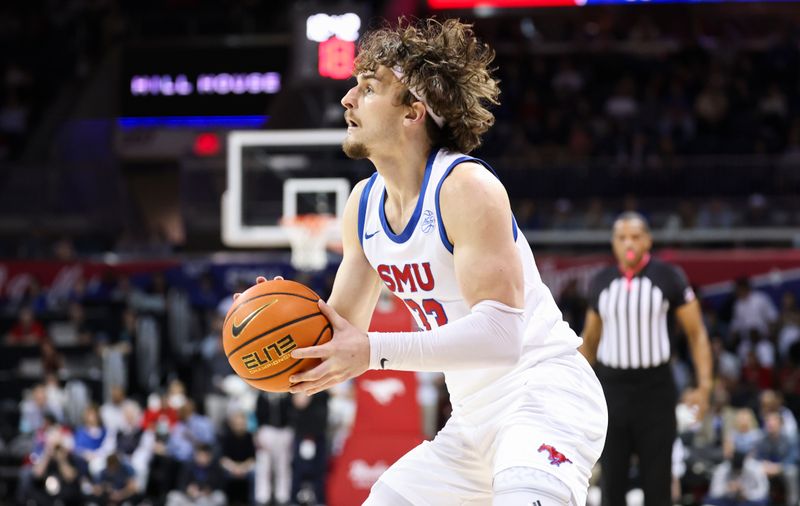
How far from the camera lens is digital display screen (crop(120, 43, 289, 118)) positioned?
21.5 metres

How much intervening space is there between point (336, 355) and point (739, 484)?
364 inches

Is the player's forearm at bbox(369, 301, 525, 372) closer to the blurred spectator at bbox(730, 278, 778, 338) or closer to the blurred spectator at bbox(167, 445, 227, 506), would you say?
the blurred spectator at bbox(167, 445, 227, 506)

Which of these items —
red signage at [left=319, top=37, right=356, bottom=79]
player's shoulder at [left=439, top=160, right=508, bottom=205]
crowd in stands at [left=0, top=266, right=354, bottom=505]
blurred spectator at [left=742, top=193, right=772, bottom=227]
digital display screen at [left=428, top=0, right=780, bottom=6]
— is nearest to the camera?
player's shoulder at [left=439, top=160, right=508, bottom=205]

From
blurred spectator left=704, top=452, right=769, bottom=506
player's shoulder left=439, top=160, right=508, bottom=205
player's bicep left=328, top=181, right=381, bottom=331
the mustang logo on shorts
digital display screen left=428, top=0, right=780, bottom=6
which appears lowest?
blurred spectator left=704, top=452, right=769, bottom=506

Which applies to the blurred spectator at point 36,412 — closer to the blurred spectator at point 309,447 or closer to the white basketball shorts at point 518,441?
the blurred spectator at point 309,447

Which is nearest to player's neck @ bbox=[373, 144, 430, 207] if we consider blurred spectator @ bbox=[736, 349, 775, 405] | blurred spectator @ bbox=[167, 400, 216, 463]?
blurred spectator @ bbox=[167, 400, 216, 463]

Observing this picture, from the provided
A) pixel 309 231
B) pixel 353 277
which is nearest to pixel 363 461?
pixel 309 231

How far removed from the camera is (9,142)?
74.4 feet

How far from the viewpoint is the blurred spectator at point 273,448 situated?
13.3 meters

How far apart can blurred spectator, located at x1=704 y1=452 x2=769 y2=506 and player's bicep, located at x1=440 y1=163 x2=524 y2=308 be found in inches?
351

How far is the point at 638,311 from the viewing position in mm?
6672

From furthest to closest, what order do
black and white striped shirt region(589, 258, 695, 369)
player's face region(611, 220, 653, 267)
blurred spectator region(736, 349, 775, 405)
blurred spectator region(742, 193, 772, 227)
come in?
blurred spectator region(742, 193, 772, 227) → blurred spectator region(736, 349, 775, 405) → player's face region(611, 220, 653, 267) → black and white striped shirt region(589, 258, 695, 369)

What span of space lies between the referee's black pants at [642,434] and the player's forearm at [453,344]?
3256 millimetres

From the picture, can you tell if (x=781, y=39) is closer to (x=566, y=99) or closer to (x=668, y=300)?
(x=566, y=99)
